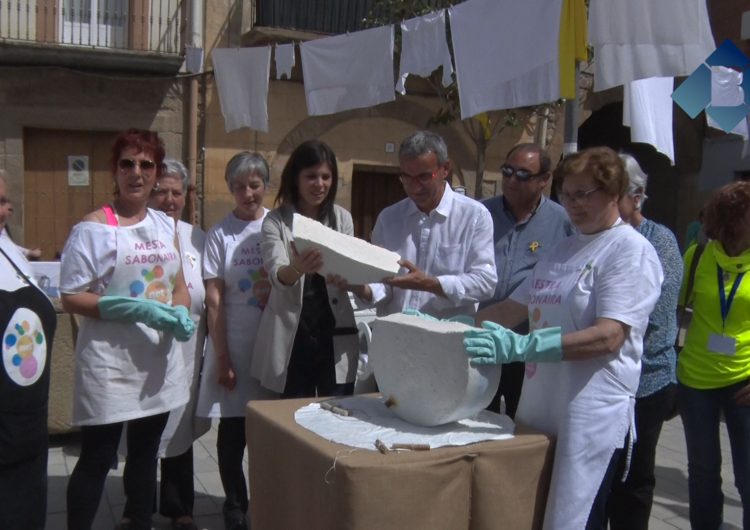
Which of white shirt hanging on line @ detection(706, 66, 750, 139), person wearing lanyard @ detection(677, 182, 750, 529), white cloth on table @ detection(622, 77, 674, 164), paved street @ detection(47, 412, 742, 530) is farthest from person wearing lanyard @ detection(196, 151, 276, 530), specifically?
white shirt hanging on line @ detection(706, 66, 750, 139)

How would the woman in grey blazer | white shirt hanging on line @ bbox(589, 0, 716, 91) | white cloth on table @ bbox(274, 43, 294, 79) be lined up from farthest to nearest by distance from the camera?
white cloth on table @ bbox(274, 43, 294, 79)
white shirt hanging on line @ bbox(589, 0, 716, 91)
the woman in grey blazer

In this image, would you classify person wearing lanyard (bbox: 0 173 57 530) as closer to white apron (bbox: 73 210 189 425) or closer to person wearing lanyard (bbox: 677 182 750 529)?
white apron (bbox: 73 210 189 425)

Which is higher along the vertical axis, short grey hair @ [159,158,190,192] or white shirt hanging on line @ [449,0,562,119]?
white shirt hanging on line @ [449,0,562,119]

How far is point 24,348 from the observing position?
2.07m

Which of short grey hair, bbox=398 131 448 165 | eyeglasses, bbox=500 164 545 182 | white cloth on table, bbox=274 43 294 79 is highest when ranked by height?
white cloth on table, bbox=274 43 294 79

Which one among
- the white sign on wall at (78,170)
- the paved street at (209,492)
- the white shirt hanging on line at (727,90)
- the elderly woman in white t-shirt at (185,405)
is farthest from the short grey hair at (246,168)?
the white sign on wall at (78,170)

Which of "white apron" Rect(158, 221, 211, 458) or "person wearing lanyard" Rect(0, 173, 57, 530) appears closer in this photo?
"person wearing lanyard" Rect(0, 173, 57, 530)

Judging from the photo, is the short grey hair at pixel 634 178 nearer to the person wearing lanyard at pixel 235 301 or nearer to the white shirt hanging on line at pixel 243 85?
the person wearing lanyard at pixel 235 301

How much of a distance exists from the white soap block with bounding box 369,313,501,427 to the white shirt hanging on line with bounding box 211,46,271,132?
622 cm

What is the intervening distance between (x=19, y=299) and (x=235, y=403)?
1302 mm

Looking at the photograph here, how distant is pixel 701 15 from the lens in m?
3.84

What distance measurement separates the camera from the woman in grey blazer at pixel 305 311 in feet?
9.78

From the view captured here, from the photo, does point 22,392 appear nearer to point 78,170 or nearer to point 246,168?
point 246,168

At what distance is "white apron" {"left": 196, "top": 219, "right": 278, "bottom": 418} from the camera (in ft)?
10.5
